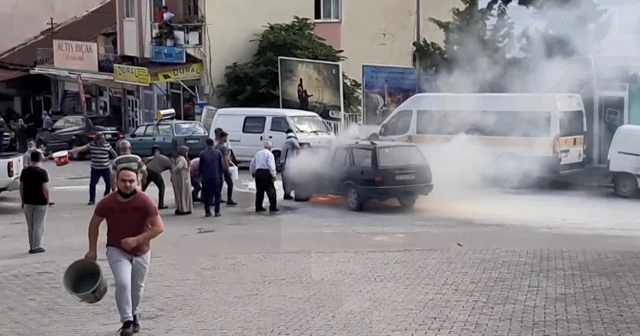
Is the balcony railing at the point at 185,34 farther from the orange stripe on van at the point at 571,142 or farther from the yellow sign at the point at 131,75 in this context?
the orange stripe on van at the point at 571,142

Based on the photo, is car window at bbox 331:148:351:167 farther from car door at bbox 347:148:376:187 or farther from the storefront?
the storefront

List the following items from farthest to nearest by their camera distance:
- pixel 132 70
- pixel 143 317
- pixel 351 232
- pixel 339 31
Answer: pixel 339 31 < pixel 132 70 < pixel 351 232 < pixel 143 317

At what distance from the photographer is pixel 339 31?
3566 cm

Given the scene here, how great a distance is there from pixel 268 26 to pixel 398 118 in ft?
39.9

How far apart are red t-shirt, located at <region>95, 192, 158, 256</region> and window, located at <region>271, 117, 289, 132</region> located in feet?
59.1

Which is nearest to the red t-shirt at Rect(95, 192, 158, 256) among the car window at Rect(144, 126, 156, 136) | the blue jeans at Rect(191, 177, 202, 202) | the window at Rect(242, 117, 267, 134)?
the blue jeans at Rect(191, 177, 202, 202)

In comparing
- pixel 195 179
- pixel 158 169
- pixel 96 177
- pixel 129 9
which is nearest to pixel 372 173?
pixel 195 179

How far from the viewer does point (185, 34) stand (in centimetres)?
3347

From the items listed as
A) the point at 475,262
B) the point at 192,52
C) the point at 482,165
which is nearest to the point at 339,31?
the point at 192,52

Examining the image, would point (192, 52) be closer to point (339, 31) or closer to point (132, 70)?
point (132, 70)

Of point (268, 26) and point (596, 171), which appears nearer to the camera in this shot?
point (596, 171)

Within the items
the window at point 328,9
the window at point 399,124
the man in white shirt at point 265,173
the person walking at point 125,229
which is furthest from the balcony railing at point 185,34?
the person walking at point 125,229

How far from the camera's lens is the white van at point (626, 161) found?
19.0 m

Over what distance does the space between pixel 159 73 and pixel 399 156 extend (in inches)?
697
